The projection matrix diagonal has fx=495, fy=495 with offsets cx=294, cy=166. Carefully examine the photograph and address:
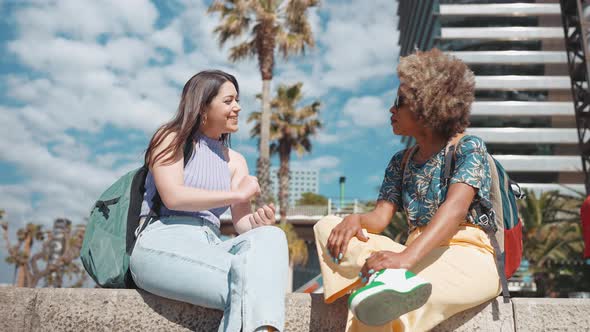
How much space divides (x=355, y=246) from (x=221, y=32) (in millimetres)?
16178

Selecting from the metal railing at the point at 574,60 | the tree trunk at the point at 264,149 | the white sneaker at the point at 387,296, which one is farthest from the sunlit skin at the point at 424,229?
the metal railing at the point at 574,60

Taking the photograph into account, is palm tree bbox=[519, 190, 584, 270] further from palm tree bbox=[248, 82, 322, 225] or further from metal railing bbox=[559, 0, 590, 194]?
palm tree bbox=[248, 82, 322, 225]

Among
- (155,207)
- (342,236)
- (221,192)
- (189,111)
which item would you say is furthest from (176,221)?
(342,236)

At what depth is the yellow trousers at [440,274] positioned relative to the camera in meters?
1.82

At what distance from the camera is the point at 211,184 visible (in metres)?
2.32

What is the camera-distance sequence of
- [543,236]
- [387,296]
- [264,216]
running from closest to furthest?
1. [387,296]
2. [264,216]
3. [543,236]

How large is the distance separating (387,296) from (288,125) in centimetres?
2237

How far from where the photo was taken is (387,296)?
5.05ft

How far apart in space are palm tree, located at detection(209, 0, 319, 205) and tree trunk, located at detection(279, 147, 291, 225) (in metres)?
5.19

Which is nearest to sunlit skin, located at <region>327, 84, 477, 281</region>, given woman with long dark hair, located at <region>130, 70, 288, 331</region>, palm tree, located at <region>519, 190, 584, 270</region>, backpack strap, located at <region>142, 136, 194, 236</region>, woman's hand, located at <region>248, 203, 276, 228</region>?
woman with long dark hair, located at <region>130, 70, 288, 331</region>

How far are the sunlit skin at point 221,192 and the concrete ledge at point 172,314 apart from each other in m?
0.42

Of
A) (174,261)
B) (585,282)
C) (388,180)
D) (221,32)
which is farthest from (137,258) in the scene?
(585,282)

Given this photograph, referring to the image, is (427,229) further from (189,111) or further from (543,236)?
(543,236)

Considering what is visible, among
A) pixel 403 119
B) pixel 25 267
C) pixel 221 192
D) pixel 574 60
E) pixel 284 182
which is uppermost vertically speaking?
pixel 574 60
